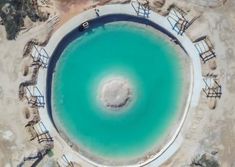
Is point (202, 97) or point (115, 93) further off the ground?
point (115, 93)

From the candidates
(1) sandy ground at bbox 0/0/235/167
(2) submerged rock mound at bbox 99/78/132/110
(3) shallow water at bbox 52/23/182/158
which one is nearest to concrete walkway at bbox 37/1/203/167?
(1) sandy ground at bbox 0/0/235/167

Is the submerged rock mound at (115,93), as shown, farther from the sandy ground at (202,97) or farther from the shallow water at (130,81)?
the sandy ground at (202,97)

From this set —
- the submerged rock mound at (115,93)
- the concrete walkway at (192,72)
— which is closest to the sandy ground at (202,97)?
the concrete walkway at (192,72)

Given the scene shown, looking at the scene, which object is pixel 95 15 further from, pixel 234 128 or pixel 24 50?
pixel 234 128

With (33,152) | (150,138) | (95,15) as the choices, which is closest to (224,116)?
(150,138)

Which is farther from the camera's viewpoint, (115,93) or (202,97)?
(115,93)

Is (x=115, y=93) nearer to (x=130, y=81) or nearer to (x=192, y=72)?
(x=130, y=81)

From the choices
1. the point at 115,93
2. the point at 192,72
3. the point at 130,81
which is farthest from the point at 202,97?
the point at 115,93
